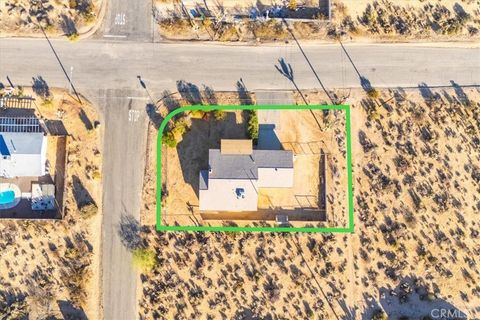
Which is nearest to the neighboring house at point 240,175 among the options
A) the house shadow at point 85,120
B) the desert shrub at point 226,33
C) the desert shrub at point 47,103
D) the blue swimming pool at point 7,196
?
the desert shrub at point 226,33

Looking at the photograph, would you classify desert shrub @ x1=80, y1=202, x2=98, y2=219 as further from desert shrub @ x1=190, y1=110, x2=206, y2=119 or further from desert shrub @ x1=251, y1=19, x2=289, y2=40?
desert shrub @ x1=251, y1=19, x2=289, y2=40

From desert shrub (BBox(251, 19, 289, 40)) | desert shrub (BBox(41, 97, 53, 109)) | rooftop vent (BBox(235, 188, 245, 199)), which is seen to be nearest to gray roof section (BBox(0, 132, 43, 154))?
desert shrub (BBox(41, 97, 53, 109))

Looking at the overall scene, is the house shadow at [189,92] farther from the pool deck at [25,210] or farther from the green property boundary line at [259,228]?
the pool deck at [25,210]

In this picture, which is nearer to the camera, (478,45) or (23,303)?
(23,303)

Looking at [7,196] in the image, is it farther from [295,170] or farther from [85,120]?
[295,170]

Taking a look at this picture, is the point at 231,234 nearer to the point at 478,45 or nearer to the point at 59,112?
the point at 59,112

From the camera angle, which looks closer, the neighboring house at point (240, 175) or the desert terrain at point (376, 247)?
the neighboring house at point (240, 175)

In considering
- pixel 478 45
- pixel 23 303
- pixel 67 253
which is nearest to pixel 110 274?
pixel 67 253
